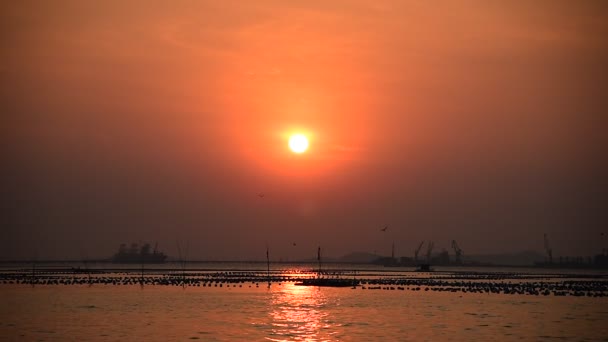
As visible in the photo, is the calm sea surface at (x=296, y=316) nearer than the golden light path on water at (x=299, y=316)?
No

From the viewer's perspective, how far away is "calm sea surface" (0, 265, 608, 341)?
62938 millimetres

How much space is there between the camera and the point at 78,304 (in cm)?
9325

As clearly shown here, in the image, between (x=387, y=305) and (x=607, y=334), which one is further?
(x=387, y=305)

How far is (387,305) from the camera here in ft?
311

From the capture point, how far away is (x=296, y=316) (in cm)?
7838

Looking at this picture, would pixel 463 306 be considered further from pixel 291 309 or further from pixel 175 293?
pixel 175 293

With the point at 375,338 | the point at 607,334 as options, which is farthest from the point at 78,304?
the point at 607,334

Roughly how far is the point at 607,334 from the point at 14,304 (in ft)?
218

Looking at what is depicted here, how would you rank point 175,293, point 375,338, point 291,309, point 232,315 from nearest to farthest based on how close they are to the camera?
point 375,338 < point 232,315 < point 291,309 < point 175,293

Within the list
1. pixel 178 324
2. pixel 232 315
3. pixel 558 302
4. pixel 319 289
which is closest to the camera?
pixel 178 324

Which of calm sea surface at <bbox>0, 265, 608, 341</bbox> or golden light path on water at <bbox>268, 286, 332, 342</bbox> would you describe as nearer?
golden light path on water at <bbox>268, 286, 332, 342</bbox>

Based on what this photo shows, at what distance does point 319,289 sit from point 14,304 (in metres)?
54.5

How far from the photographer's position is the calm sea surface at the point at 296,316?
6294cm

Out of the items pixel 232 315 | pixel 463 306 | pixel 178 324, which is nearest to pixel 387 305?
pixel 463 306
